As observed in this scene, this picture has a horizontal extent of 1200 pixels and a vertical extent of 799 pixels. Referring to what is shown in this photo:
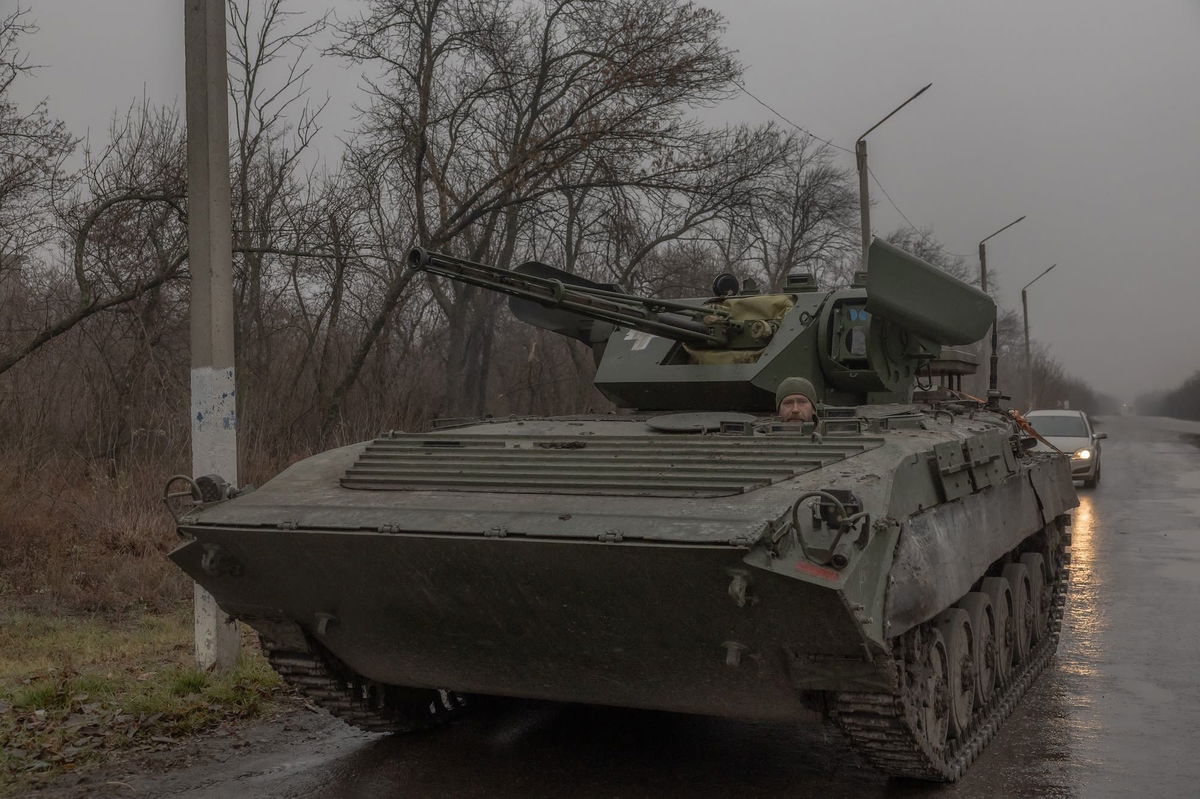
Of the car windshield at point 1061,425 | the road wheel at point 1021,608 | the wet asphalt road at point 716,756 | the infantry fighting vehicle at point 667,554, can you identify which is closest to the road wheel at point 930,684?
the infantry fighting vehicle at point 667,554

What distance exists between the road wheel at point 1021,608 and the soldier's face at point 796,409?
199 cm

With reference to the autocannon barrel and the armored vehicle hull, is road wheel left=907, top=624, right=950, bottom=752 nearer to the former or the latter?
the armored vehicle hull

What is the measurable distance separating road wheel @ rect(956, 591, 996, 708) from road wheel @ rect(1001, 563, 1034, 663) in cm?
→ 63

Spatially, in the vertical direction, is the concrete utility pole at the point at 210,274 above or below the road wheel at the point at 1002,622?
above

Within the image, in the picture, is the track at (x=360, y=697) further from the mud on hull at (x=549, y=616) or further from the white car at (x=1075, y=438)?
the white car at (x=1075, y=438)

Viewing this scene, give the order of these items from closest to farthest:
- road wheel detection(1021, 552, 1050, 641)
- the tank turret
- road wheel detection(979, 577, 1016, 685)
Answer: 1. the tank turret
2. road wheel detection(979, 577, 1016, 685)
3. road wheel detection(1021, 552, 1050, 641)

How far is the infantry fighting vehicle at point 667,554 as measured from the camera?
425 cm

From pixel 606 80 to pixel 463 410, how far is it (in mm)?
4618

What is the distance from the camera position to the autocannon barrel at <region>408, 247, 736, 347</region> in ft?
18.6

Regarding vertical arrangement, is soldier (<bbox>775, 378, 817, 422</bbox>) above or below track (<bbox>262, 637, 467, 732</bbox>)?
above

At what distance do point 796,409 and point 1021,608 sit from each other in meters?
2.39

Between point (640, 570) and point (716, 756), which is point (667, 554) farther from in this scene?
point (716, 756)

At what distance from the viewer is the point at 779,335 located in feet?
21.9

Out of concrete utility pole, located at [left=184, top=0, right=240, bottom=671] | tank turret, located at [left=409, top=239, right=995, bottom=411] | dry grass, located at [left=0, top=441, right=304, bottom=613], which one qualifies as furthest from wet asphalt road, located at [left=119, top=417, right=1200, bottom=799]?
dry grass, located at [left=0, top=441, right=304, bottom=613]
